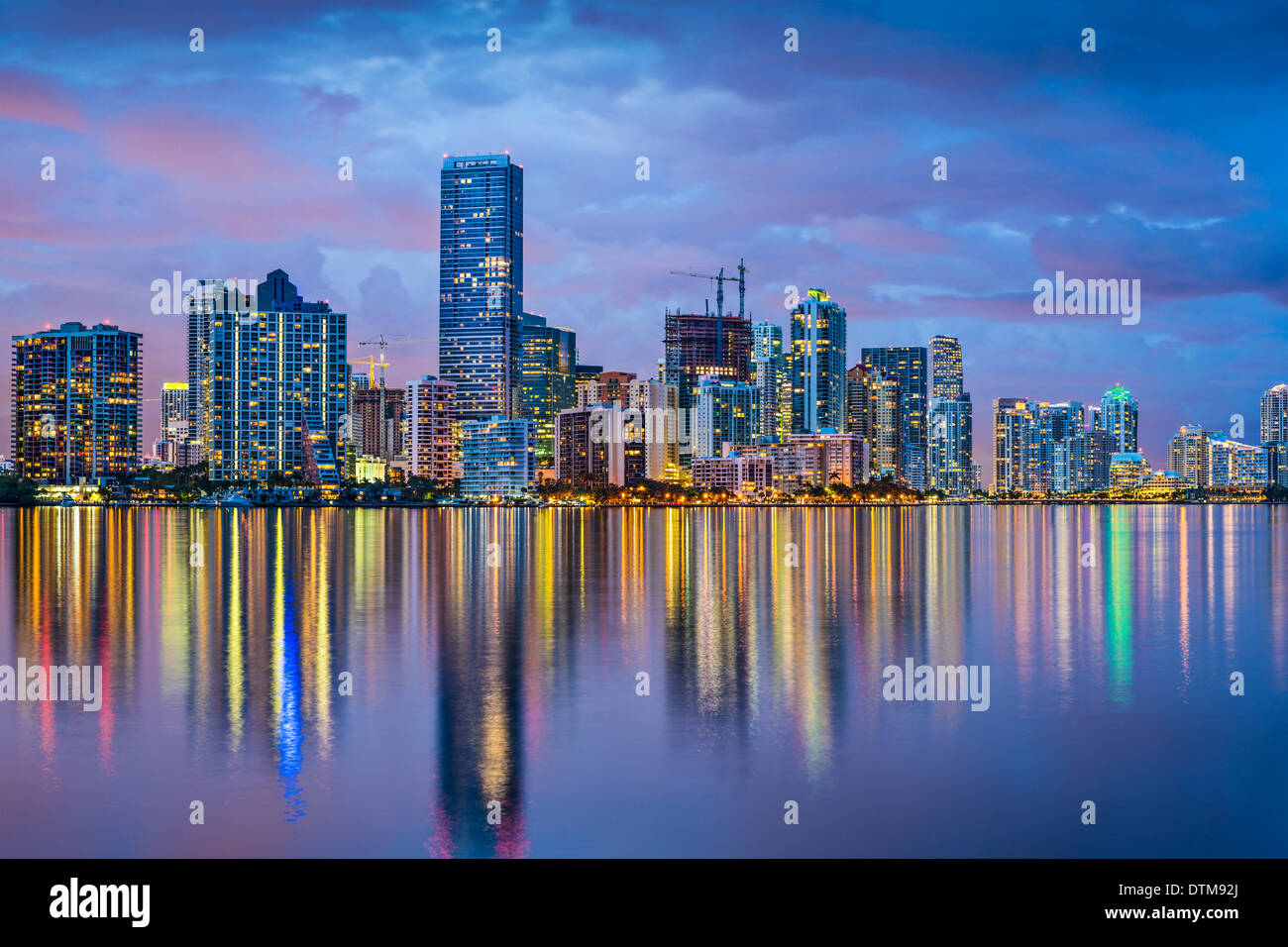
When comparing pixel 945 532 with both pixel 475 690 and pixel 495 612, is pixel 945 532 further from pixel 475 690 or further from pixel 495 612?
pixel 475 690

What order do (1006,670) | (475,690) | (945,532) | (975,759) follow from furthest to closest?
(945,532), (1006,670), (475,690), (975,759)

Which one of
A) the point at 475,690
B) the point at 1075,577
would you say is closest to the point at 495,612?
the point at 475,690
